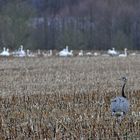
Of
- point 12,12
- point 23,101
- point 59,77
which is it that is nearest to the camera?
point 23,101

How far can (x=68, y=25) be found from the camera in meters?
69.9

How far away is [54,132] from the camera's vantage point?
30.3ft

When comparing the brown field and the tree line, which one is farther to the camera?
the tree line

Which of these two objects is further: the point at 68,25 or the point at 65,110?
the point at 68,25

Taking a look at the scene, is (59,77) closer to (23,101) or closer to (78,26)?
(23,101)

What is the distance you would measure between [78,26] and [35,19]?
229 inches

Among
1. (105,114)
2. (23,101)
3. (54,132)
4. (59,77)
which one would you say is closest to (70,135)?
(54,132)

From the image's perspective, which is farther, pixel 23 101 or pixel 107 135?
pixel 23 101

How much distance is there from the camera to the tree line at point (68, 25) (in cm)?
5909

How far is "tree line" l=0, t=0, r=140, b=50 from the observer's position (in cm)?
5909

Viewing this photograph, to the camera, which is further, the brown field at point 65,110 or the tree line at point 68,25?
the tree line at point 68,25

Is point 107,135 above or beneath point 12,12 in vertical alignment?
beneath

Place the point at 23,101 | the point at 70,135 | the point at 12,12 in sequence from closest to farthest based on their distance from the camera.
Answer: the point at 70,135, the point at 23,101, the point at 12,12

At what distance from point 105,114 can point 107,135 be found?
1949 millimetres
